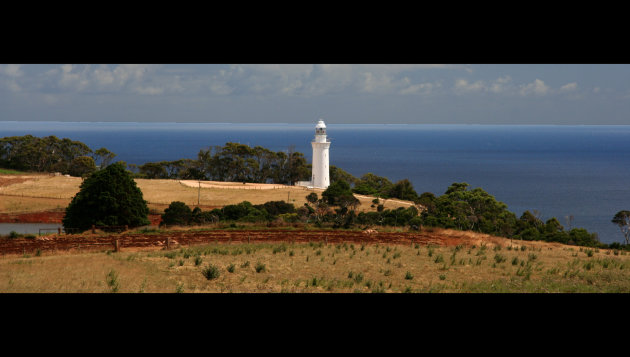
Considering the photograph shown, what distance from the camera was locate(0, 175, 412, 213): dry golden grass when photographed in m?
34.1

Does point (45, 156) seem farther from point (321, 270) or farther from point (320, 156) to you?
point (321, 270)

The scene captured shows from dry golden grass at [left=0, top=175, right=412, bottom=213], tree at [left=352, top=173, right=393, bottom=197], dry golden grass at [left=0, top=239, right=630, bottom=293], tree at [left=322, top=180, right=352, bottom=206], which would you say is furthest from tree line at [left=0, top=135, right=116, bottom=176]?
dry golden grass at [left=0, top=239, right=630, bottom=293]

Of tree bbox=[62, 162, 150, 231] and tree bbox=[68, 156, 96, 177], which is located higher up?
tree bbox=[68, 156, 96, 177]

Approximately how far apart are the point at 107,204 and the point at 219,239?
20.5 feet

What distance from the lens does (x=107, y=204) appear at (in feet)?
69.5

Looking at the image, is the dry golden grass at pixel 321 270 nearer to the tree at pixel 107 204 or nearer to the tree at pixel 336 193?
the tree at pixel 107 204

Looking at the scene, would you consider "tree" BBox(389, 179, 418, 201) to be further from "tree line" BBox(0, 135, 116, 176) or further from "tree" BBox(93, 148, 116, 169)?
"tree" BBox(93, 148, 116, 169)

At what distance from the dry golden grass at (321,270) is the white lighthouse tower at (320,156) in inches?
1213

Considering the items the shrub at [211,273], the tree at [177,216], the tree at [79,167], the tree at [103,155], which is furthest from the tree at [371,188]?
the tree at [103,155]

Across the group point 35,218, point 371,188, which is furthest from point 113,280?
point 371,188

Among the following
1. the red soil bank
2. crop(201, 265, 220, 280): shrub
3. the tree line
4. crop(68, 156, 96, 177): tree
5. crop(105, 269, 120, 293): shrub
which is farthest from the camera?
the tree line

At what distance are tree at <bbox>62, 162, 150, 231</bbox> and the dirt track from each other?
2.80 metres

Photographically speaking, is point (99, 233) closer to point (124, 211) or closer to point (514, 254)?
point (124, 211)

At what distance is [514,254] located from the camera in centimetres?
1583
